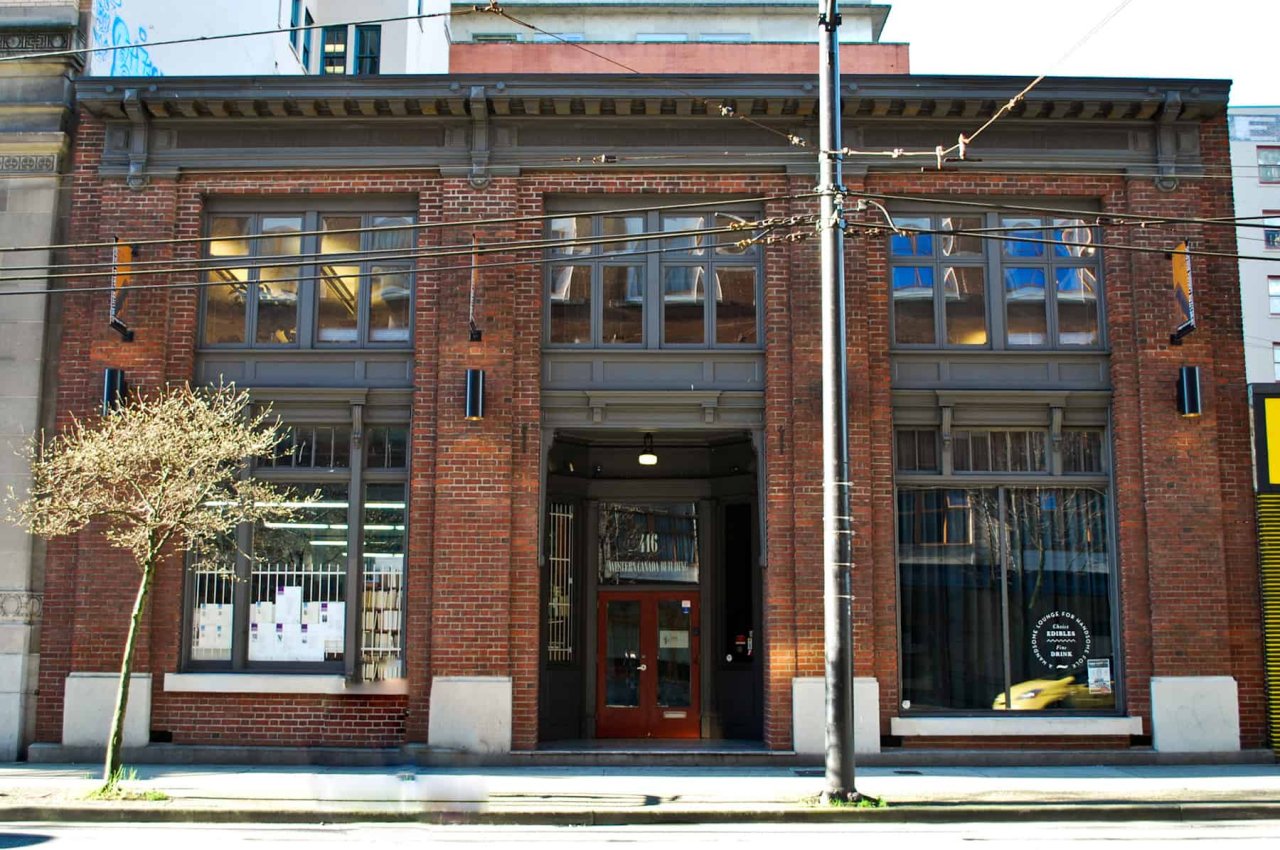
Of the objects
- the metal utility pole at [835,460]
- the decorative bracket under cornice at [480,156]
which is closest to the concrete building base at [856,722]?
the metal utility pole at [835,460]

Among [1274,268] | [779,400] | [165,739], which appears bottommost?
[165,739]

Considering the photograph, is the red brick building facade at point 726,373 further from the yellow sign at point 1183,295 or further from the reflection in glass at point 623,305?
the yellow sign at point 1183,295

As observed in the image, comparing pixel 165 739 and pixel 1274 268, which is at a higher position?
pixel 1274 268

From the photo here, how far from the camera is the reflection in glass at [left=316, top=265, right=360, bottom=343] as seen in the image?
1641 cm

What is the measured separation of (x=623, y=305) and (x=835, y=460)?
4.77 m

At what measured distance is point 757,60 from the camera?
30.0 metres

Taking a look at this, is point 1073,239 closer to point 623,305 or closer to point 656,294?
point 656,294

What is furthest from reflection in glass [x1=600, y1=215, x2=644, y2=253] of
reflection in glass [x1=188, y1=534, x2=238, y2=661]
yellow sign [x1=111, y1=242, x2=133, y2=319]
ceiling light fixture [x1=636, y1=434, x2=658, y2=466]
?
reflection in glass [x1=188, y1=534, x2=238, y2=661]

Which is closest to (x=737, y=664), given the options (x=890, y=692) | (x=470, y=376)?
(x=890, y=692)

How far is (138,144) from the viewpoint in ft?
53.8

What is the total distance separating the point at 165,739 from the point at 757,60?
21.4 m

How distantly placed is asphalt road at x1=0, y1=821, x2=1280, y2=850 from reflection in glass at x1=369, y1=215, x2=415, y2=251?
779cm

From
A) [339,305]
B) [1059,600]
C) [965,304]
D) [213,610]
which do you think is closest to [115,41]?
[339,305]

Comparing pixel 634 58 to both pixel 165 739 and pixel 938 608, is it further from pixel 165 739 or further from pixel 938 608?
pixel 165 739
